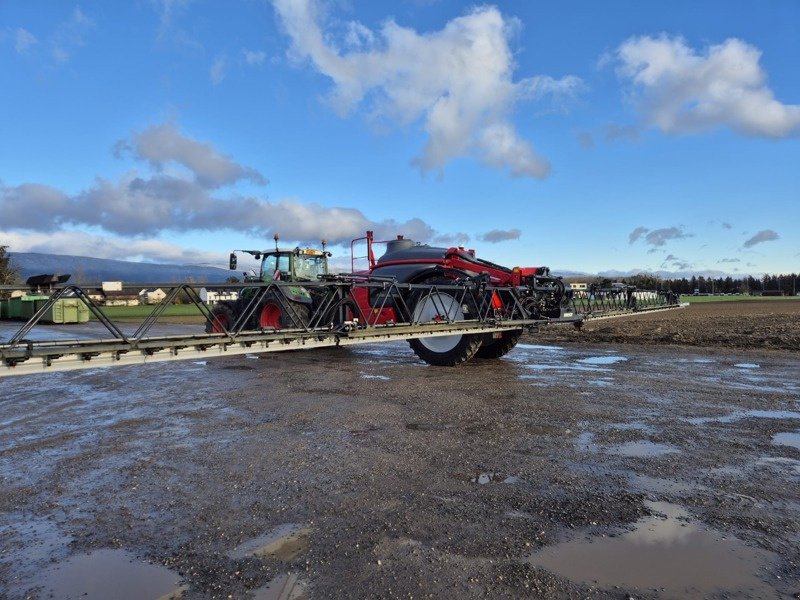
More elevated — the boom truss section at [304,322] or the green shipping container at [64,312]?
the green shipping container at [64,312]

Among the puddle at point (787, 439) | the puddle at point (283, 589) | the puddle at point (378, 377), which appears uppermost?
the puddle at point (378, 377)

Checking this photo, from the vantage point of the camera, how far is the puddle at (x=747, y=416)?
5.80 meters

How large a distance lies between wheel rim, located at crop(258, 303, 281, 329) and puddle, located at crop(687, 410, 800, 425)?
8553mm

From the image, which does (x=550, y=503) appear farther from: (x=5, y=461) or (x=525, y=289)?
(x=525, y=289)

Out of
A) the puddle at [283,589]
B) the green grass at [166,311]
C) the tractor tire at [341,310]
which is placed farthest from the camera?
the green grass at [166,311]

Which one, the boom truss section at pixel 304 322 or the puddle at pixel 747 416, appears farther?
the puddle at pixel 747 416

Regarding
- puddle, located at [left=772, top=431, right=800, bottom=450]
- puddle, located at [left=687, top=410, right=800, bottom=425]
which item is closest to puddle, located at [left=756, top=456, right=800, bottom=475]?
puddle, located at [left=772, top=431, right=800, bottom=450]

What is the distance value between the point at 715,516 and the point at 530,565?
140 centimetres

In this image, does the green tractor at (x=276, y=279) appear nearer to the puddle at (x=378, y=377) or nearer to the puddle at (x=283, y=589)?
the puddle at (x=378, y=377)

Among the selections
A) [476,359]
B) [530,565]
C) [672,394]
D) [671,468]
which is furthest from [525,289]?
[530,565]

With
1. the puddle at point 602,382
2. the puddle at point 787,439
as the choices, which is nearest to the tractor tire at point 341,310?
the puddle at point 602,382

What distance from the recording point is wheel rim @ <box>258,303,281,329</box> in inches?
480

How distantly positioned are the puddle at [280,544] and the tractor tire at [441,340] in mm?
6664

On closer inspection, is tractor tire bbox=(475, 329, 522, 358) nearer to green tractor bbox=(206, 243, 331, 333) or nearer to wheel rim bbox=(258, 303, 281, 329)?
green tractor bbox=(206, 243, 331, 333)
